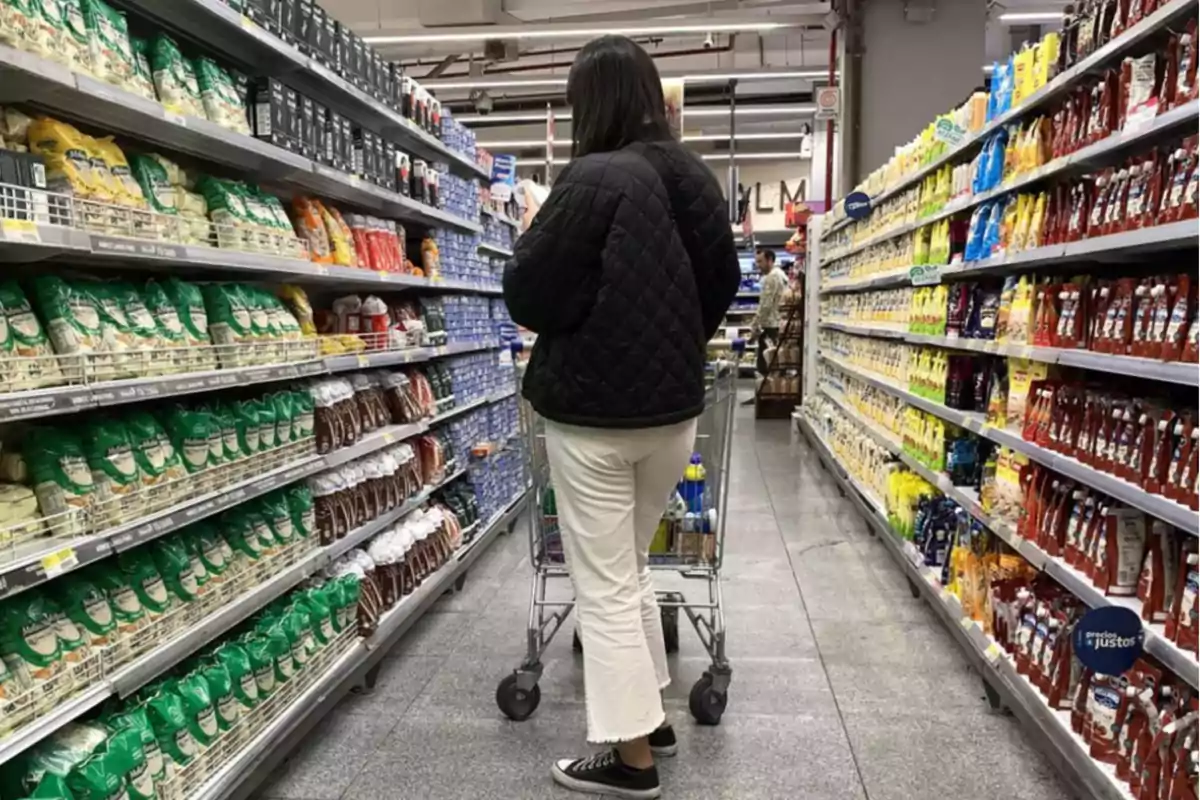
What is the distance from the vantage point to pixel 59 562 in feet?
5.87

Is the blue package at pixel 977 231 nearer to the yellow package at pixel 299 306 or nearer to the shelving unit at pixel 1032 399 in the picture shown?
the shelving unit at pixel 1032 399

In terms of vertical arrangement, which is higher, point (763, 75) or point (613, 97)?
point (763, 75)


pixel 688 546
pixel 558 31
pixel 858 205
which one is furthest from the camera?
pixel 558 31

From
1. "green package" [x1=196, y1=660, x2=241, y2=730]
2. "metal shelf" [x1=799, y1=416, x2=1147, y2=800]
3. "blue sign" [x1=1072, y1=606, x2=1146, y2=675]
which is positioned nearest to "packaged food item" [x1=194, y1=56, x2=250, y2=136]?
"green package" [x1=196, y1=660, x2=241, y2=730]

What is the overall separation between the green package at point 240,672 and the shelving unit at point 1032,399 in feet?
6.91

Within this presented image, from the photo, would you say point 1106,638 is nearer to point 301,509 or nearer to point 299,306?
point 301,509

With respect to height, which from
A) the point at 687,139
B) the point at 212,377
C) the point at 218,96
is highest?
the point at 687,139

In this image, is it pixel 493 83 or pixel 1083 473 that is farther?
pixel 493 83

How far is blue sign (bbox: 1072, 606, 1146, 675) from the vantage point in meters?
2.04

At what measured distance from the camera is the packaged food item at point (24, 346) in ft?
5.94

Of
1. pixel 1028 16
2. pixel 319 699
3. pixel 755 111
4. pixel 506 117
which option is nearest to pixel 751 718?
pixel 319 699

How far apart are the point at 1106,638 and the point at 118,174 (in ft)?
8.12

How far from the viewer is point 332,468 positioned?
10.6 feet

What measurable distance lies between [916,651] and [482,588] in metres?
1.96
